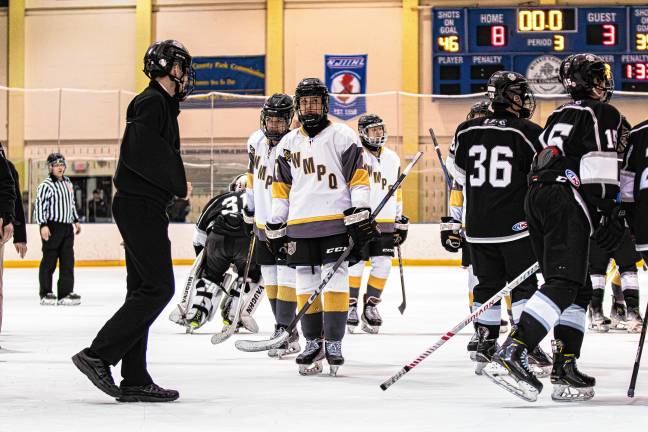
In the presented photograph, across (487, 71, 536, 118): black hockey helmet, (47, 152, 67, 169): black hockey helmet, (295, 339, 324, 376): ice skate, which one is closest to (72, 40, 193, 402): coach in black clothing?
(295, 339, 324, 376): ice skate

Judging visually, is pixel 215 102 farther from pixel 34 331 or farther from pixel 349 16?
pixel 34 331

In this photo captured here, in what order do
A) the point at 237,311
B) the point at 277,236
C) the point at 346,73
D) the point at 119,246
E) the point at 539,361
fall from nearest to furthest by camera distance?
the point at 539,361 → the point at 277,236 → the point at 237,311 → the point at 119,246 → the point at 346,73

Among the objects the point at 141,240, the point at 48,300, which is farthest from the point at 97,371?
the point at 48,300

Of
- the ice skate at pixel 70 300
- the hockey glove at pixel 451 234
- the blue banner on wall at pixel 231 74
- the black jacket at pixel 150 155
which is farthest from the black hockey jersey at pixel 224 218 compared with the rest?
the blue banner on wall at pixel 231 74

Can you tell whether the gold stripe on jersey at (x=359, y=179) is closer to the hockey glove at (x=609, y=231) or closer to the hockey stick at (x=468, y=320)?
the hockey stick at (x=468, y=320)

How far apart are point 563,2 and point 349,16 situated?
3376 millimetres

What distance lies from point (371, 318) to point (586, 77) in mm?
3323

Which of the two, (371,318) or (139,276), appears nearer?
(139,276)

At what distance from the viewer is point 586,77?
4.44 meters

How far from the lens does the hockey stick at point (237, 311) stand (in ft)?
21.5

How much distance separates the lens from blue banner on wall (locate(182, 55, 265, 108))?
1880 cm

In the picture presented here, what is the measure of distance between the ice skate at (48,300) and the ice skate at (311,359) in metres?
5.11

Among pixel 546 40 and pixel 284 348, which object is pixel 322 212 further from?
pixel 546 40

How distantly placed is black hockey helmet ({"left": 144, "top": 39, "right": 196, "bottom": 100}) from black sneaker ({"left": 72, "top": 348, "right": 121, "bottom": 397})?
1.03m
